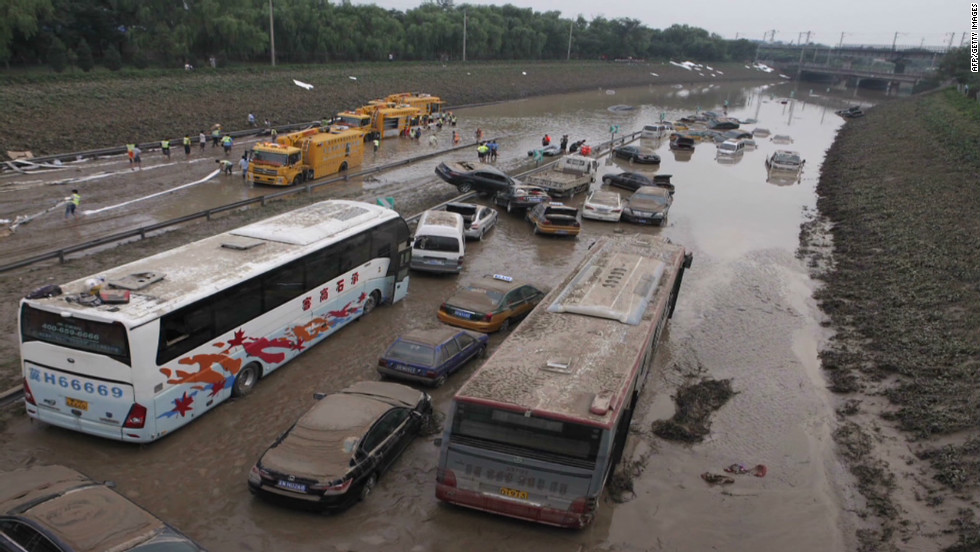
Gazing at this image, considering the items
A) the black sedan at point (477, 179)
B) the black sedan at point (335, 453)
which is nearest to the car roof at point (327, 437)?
the black sedan at point (335, 453)

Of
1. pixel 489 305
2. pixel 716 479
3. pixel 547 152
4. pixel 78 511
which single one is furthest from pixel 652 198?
pixel 78 511

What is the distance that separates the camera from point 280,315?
1402 centimetres

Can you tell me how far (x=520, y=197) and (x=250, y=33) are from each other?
5042cm

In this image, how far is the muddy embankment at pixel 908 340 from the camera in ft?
38.1

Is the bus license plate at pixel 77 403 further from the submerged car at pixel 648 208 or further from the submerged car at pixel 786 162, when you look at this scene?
the submerged car at pixel 786 162

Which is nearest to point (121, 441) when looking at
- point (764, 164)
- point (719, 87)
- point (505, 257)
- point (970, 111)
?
point (505, 257)

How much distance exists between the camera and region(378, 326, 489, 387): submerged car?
1417cm

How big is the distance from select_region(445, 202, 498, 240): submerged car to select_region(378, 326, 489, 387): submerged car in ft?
37.0

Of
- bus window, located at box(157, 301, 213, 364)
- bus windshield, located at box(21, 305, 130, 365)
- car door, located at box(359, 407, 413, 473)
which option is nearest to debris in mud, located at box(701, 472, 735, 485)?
car door, located at box(359, 407, 413, 473)

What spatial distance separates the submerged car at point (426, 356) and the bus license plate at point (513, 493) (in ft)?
15.7

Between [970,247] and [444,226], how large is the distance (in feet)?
62.9

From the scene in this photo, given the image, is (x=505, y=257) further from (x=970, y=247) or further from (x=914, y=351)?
(x=970, y=247)

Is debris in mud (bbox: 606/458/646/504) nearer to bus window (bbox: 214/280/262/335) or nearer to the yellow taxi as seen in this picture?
the yellow taxi

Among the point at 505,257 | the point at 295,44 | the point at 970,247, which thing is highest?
the point at 295,44
